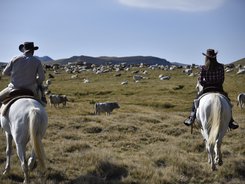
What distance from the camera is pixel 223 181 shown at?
9.33 m

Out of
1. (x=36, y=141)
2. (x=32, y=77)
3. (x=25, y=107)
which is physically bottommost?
(x=36, y=141)

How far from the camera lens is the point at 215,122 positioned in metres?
9.47

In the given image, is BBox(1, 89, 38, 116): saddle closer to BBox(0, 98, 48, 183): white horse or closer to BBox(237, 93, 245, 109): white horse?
BBox(0, 98, 48, 183): white horse

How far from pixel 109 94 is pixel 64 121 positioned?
26089mm

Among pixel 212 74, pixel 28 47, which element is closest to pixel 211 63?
pixel 212 74

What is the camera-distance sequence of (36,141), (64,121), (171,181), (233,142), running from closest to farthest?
(36,141)
(171,181)
(233,142)
(64,121)

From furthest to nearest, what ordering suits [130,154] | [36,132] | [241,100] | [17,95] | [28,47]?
[241,100], [130,154], [28,47], [17,95], [36,132]

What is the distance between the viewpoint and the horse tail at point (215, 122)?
942cm

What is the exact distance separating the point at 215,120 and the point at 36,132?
4.42 m

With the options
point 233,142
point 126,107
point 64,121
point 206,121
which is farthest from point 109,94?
point 206,121

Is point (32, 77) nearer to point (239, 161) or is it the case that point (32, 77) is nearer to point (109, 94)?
point (239, 161)

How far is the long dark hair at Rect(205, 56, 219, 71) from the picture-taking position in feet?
36.0

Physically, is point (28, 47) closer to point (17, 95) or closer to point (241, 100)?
point (17, 95)

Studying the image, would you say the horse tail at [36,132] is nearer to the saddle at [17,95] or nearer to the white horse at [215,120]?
the saddle at [17,95]
